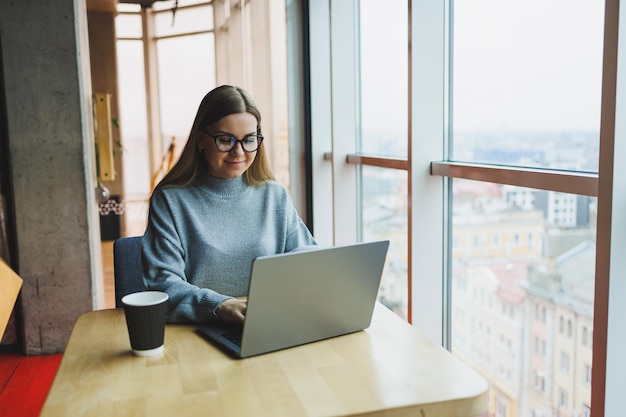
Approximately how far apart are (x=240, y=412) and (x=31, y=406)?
89.8 inches

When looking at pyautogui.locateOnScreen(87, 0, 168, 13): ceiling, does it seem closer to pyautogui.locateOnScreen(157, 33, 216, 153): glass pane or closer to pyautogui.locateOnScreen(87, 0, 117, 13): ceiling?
pyautogui.locateOnScreen(87, 0, 117, 13): ceiling

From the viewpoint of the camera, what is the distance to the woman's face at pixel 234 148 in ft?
5.50

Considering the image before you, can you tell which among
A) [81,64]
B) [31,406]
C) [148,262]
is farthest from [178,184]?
[81,64]

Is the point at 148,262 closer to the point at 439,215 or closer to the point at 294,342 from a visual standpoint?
the point at 294,342

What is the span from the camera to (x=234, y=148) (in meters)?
1.68

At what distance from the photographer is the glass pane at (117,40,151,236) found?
11.7ft

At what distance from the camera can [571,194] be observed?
1.72 metres

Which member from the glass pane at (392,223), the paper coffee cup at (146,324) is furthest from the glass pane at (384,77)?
the paper coffee cup at (146,324)

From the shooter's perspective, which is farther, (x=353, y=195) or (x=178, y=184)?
(x=353, y=195)

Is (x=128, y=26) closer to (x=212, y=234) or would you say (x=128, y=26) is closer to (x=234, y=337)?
(x=212, y=234)

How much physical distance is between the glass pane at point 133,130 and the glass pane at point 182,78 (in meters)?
0.12

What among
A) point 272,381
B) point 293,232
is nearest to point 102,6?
point 293,232

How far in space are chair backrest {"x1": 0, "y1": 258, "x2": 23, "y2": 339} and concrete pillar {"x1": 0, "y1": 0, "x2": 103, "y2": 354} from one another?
0.24m

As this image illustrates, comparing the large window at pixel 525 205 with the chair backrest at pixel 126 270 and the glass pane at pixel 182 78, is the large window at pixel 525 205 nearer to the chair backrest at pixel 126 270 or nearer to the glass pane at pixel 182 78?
the chair backrest at pixel 126 270
